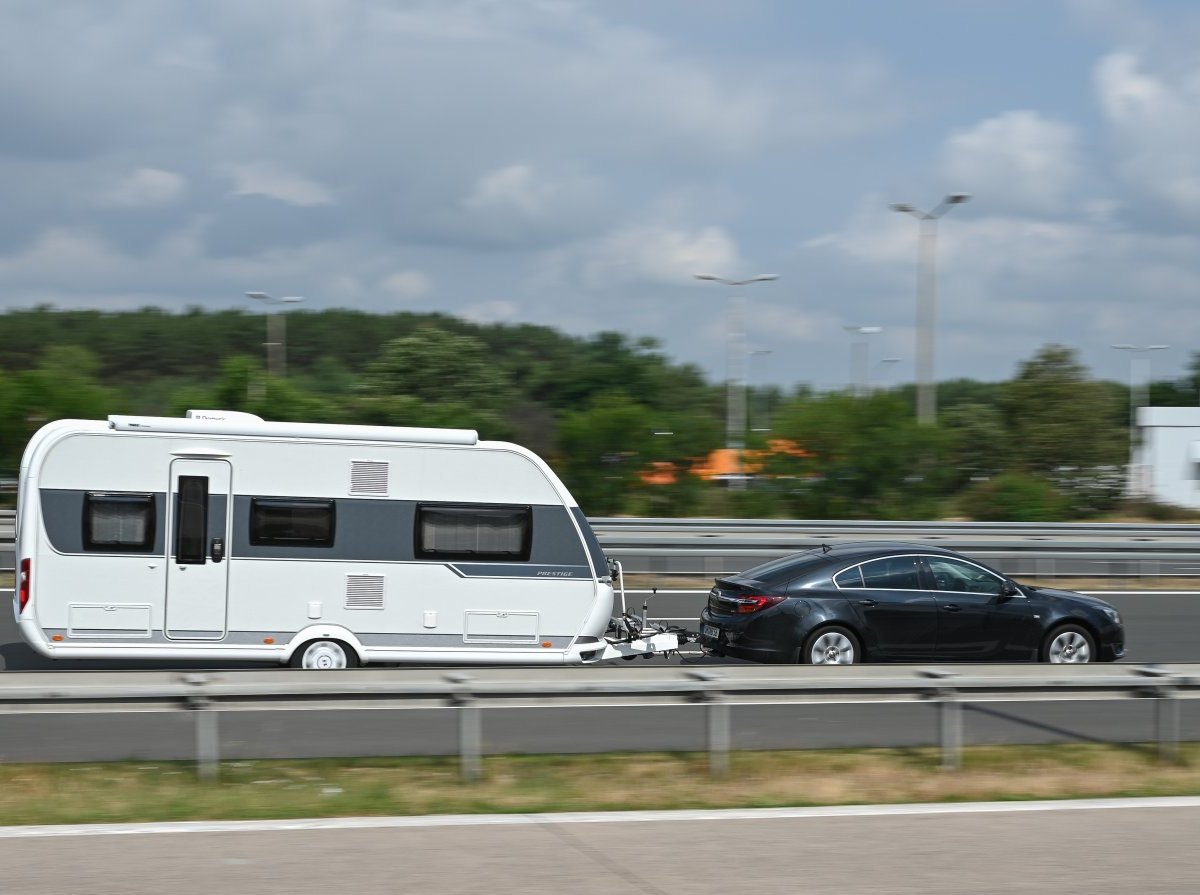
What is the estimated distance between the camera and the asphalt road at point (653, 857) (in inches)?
258

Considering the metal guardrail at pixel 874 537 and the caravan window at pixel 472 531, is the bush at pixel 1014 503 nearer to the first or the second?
the metal guardrail at pixel 874 537

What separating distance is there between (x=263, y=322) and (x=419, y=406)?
270ft

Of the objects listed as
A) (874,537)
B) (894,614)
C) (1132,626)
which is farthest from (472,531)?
(874,537)

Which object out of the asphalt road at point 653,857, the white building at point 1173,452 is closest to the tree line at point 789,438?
the white building at point 1173,452

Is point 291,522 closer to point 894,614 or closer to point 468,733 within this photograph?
point 468,733

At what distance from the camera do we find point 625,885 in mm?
6617

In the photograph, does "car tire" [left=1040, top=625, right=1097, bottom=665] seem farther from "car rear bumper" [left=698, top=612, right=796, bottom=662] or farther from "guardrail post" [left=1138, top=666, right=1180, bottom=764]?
"guardrail post" [left=1138, top=666, right=1180, bottom=764]

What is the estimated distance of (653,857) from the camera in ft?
23.2

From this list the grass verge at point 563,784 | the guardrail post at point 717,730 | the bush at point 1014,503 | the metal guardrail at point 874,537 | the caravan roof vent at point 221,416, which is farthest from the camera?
the bush at point 1014,503

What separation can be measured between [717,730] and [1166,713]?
3287mm

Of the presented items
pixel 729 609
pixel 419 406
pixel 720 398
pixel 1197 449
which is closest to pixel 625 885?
pixel 729 609

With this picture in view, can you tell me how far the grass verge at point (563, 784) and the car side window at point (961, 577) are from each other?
493cm

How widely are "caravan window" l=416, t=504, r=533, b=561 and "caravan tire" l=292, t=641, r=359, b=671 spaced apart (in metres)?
1.19

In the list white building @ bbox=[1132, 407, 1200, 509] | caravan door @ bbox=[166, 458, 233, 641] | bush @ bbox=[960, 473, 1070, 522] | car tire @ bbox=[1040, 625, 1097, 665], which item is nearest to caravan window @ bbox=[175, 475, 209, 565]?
caravan door @ bbox=[166, 458, 233, 641]
